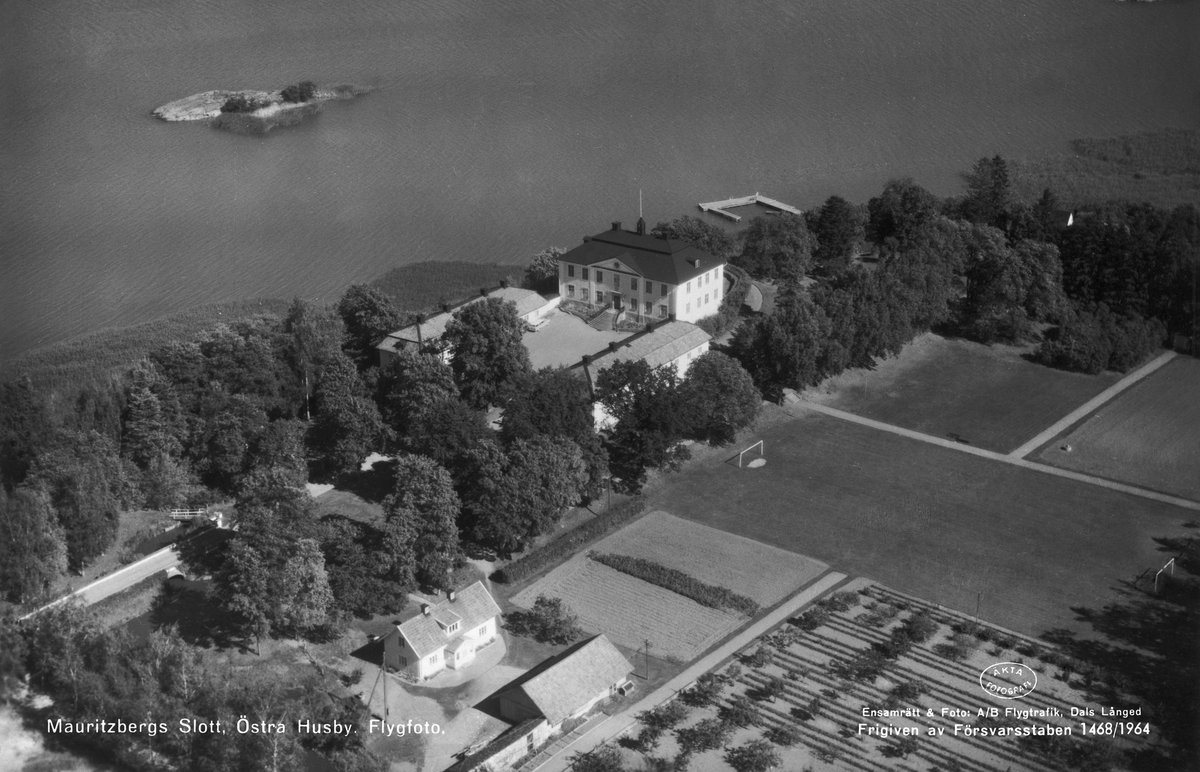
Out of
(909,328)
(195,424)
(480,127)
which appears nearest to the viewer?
(195,424)

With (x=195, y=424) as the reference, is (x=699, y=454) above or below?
below

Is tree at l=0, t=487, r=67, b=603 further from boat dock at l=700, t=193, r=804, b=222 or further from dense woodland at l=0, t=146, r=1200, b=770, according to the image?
boat dock at l=700, t=193, r=804, b=222

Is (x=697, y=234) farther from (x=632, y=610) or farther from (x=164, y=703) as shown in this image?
(x=164, y=703)

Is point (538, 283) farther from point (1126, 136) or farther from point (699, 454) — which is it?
point (1126, 136)

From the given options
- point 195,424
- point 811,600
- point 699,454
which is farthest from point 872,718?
point 195,424

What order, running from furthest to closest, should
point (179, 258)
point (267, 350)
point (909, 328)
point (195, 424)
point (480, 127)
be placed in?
point (480, 127) < point (179, 258) < point (909, 328) < point (267, 350) < point (195, 424)

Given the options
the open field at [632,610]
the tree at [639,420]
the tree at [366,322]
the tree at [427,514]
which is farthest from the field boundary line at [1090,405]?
the tree at [366,322]
